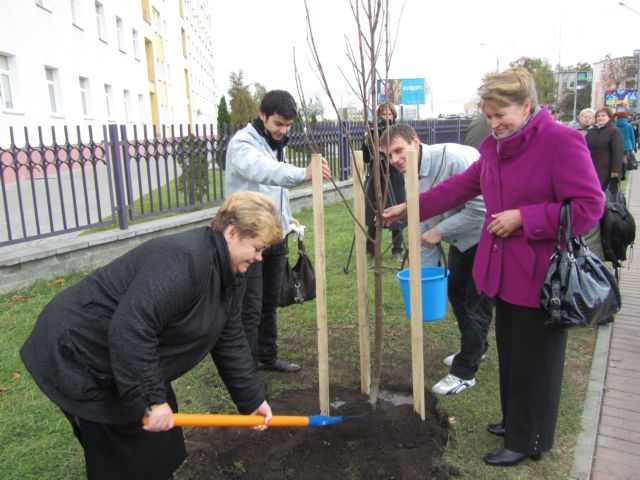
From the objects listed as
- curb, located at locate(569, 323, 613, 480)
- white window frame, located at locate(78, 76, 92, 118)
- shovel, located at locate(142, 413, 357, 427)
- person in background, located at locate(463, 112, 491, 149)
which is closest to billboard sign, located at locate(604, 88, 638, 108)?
white window frame, located at locate(78, 76, 92, 118)

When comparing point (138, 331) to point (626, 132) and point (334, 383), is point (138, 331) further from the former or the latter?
point (626, 132)

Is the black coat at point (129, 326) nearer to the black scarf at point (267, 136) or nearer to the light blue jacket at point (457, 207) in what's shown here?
the black scarf at point (267, 136)

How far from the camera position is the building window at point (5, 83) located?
1215 cm

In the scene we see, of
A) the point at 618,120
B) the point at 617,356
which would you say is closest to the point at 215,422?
the point at 617,356

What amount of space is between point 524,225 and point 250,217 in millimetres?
1115

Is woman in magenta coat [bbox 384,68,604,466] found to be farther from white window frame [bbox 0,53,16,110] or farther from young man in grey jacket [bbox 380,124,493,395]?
white window frame [bbox 0,53,16,110]

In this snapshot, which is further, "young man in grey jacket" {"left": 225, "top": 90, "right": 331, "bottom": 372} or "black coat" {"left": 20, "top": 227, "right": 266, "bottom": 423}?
"young man in grey jacket" {"left": 225, "top": 90, "right": 331, "bottom": 372}

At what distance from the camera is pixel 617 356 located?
12.2ft

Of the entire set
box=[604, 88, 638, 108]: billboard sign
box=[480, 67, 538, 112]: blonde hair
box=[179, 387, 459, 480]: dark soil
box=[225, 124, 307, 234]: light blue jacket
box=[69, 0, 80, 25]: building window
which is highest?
box=[69, 0, 80, 25]: building window

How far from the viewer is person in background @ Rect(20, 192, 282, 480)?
1.67 m

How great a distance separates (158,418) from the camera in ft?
5.80

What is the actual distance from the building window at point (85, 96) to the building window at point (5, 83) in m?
4.85

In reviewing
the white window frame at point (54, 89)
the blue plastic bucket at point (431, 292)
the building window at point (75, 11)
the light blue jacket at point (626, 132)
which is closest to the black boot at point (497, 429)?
the blue plastic bucket at point (431, 292)

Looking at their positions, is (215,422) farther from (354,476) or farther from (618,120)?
(618,120)
